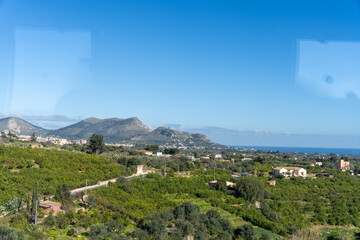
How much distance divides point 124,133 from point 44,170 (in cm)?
15268

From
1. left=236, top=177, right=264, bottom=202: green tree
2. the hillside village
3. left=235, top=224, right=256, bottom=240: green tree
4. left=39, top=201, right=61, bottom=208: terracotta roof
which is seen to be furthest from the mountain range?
left=235, top=224, right=256, bottom=240: green tree

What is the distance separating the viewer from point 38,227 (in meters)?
14.5

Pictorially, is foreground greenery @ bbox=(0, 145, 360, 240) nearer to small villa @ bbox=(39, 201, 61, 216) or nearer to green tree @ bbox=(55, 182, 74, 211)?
green tree @ bbox=(55, 182, 74, 211)

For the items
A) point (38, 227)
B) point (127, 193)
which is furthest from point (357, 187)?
point (38, 227)

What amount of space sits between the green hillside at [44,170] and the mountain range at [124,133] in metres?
113

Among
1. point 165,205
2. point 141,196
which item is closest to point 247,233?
point 165,205

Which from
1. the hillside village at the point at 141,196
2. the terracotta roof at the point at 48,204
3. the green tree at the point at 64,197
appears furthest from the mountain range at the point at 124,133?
the terracotta roof at the point at 48,204

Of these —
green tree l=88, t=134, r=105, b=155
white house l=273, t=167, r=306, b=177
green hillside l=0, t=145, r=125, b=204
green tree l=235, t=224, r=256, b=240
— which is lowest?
green tree l=235, t=224, r=256, b=240

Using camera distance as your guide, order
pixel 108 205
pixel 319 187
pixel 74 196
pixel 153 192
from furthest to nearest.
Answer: pixel 319 187 < pixel 153 192 < pixel 74 196 < pixel 108 205

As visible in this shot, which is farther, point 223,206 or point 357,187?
point 357,187

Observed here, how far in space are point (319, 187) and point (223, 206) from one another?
1715 cm

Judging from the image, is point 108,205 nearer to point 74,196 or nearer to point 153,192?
point 74,196

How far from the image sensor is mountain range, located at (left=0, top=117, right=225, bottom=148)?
15475 cm

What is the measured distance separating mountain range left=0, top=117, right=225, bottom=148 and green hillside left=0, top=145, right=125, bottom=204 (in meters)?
113
